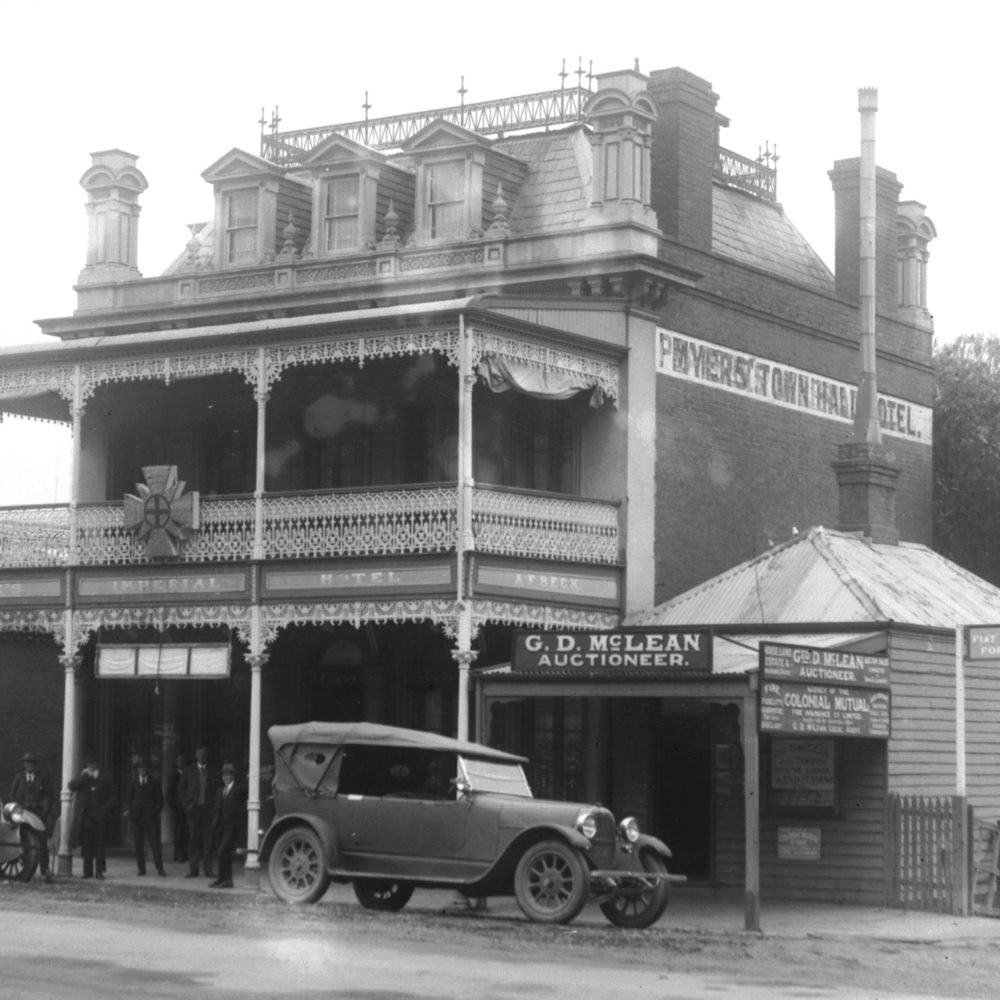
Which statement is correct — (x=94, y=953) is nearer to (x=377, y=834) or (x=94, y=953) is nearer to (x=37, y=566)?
(x=377, y=834)

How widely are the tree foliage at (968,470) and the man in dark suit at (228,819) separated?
19.2 m

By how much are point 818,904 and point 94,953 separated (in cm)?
1026

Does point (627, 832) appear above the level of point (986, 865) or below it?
above

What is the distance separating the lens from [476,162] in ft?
96.4

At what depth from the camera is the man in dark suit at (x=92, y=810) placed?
2453 cm

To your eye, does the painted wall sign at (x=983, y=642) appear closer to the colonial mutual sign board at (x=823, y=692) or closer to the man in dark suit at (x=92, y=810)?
the colonial mutual sign board at (x=823, y=692)

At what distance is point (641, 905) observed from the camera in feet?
64.6

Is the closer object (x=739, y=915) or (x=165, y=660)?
(x=739, y=915)

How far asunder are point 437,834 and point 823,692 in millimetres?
4473

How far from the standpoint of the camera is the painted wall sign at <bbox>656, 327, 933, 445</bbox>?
28.0 metres

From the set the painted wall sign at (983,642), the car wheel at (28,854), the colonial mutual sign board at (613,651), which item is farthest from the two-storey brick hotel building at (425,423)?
the painted wall sign at (983,642)

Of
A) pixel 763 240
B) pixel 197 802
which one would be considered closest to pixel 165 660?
pixel 197 802

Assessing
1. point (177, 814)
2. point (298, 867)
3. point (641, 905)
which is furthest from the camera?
point (177, 814)

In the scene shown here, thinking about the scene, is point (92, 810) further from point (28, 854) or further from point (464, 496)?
point (464, 496)
